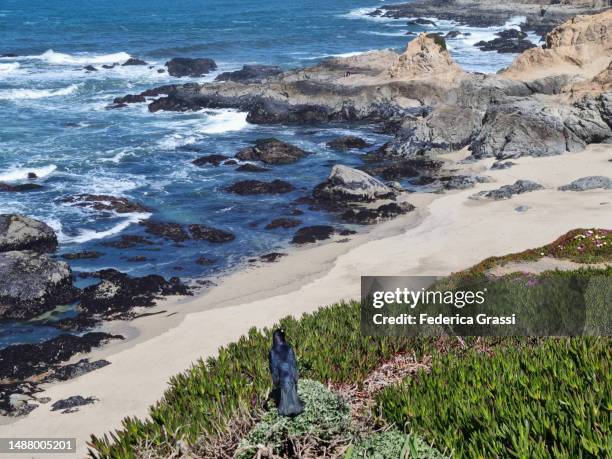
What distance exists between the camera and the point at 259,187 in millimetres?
37844

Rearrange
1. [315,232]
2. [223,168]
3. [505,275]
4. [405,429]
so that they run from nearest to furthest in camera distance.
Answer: [405,429] → [505,275] → [315,232] → [223,168]

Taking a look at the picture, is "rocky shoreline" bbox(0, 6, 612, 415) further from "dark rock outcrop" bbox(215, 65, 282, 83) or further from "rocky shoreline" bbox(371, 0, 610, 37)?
"rocky shoreline" bbox(371, 0, 610, 37)

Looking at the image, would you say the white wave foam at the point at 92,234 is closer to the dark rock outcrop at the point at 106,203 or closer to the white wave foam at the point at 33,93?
the dark rock outcrop at the point at 106,203

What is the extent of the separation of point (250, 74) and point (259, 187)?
31047 mm

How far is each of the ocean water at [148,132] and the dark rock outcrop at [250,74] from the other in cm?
246

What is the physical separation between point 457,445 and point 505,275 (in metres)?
12.0

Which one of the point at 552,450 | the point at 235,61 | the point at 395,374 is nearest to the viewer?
the point at 552,450

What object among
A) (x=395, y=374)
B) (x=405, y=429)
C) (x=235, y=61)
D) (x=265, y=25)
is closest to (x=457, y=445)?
(x=405, y=429)

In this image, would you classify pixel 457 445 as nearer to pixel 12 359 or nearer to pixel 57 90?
pixel 12 359

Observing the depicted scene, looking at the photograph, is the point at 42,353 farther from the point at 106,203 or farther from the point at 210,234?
the point at 106,203

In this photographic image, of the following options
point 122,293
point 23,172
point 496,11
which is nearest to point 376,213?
point 122,293

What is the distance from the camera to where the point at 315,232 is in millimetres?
31531

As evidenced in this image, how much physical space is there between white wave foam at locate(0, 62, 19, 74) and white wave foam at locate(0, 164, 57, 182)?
34705 millimetres

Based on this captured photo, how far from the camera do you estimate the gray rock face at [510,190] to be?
33.9m
